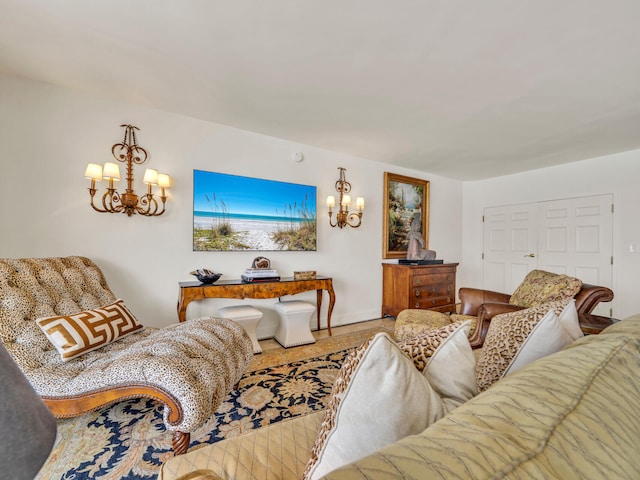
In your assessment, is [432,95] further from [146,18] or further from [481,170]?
[481,170]

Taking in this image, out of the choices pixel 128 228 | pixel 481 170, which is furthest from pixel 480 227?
pixel 128 228

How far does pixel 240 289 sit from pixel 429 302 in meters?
2.74

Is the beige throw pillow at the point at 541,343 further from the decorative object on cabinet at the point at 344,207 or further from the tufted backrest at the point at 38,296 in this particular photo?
the decorative object on cabinet at the point at 344,207

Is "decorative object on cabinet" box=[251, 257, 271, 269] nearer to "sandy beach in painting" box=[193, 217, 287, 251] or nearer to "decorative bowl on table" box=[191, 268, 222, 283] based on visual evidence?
"sandy beach in painting" box=[193, 217, 287, 251]

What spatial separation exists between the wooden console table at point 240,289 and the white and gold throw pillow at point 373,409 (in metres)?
2.31

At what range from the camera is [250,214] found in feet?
10.7

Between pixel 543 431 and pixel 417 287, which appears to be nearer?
pixel 543 431

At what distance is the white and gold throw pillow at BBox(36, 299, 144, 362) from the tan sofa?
143cm

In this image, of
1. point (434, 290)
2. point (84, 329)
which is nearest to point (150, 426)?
point (84, 329)

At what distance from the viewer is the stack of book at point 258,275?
9.78 ft

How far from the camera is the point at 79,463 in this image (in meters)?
1.44

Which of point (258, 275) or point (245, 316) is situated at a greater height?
point (258, 275)

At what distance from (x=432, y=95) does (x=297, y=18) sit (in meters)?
1.34

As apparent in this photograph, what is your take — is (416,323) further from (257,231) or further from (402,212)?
(402,212)
